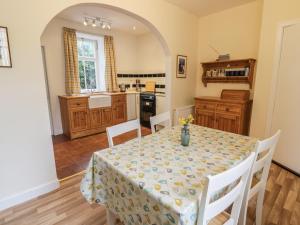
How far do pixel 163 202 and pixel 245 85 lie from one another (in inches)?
117

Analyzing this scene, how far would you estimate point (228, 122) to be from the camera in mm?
3000

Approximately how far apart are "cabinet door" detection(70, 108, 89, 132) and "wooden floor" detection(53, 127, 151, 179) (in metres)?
0.24

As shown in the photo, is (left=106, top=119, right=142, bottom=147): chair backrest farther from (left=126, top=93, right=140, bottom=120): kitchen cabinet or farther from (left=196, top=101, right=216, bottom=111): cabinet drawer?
→ (left=126, top=93, right=140, bottom=120): kitchen cabinet

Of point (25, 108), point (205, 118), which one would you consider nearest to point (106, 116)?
point (205, 118)

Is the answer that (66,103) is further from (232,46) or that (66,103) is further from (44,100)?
(232,46)

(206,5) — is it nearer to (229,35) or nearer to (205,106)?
(229,35)

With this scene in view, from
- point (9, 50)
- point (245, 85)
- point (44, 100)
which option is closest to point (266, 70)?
point (245, 85)

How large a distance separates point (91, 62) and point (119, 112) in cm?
150

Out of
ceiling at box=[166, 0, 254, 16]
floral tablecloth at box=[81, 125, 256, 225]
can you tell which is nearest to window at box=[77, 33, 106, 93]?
ceiling at box=[166, 0, 254, 16]

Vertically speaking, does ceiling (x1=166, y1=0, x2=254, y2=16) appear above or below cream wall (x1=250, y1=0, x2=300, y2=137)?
above

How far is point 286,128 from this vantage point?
2430 millimetres

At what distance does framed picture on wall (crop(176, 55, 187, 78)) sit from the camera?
3.24 m

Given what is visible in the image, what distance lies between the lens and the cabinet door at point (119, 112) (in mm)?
4242

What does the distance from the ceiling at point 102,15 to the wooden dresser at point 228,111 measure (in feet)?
7.61
